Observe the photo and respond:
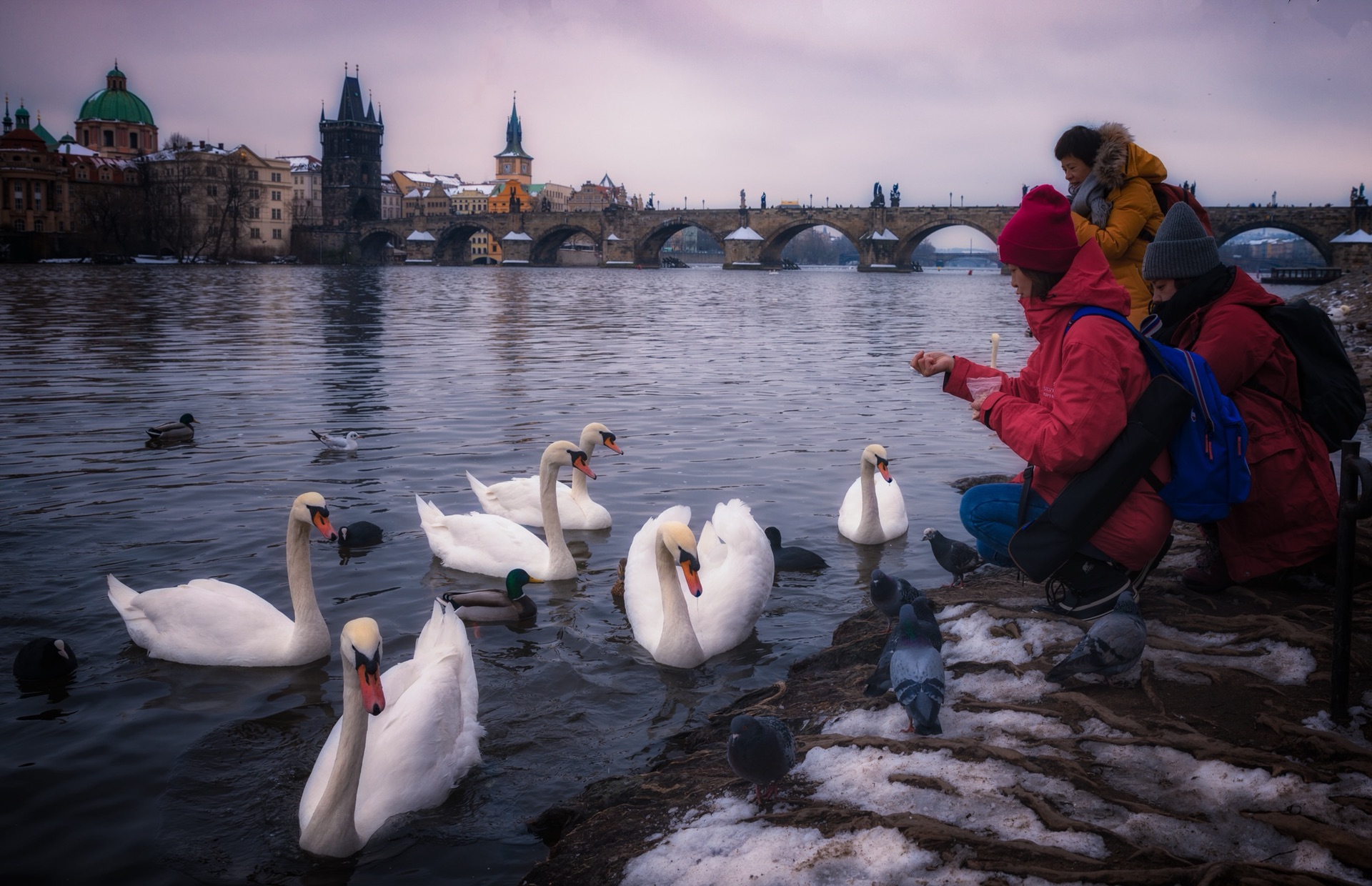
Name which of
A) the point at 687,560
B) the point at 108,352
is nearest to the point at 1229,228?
the point at 108,352

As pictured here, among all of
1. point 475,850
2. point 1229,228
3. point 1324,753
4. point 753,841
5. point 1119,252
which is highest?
point 1229,228

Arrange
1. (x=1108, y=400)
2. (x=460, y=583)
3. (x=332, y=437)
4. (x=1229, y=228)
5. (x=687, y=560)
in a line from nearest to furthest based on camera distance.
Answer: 1. (x=1108, y=400)
2. (x=687, y=560)
3. (x=460, y=583)
4. (x=332, y=437)
5. (x=1229, y=228)

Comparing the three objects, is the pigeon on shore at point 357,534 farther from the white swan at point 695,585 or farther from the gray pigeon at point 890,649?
the gray pigeon at point 890,649

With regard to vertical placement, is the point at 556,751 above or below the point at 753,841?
below

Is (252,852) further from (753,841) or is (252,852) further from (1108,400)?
(1108,400)

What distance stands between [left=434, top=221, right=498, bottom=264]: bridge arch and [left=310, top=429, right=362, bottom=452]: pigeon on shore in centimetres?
8744

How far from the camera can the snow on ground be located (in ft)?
8.01

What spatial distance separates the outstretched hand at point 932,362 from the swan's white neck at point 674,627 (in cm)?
165

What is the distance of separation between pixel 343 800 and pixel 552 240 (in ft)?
317

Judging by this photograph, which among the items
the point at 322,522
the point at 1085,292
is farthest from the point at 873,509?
the point at 1085,292

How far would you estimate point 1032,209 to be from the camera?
10.1 feet

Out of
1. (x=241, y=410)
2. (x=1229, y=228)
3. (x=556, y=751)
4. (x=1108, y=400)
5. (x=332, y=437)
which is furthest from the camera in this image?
(x=1229, y=228)

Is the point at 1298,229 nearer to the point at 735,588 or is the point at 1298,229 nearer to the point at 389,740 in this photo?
the point at 735,588

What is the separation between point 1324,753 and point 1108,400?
43.0 inches
